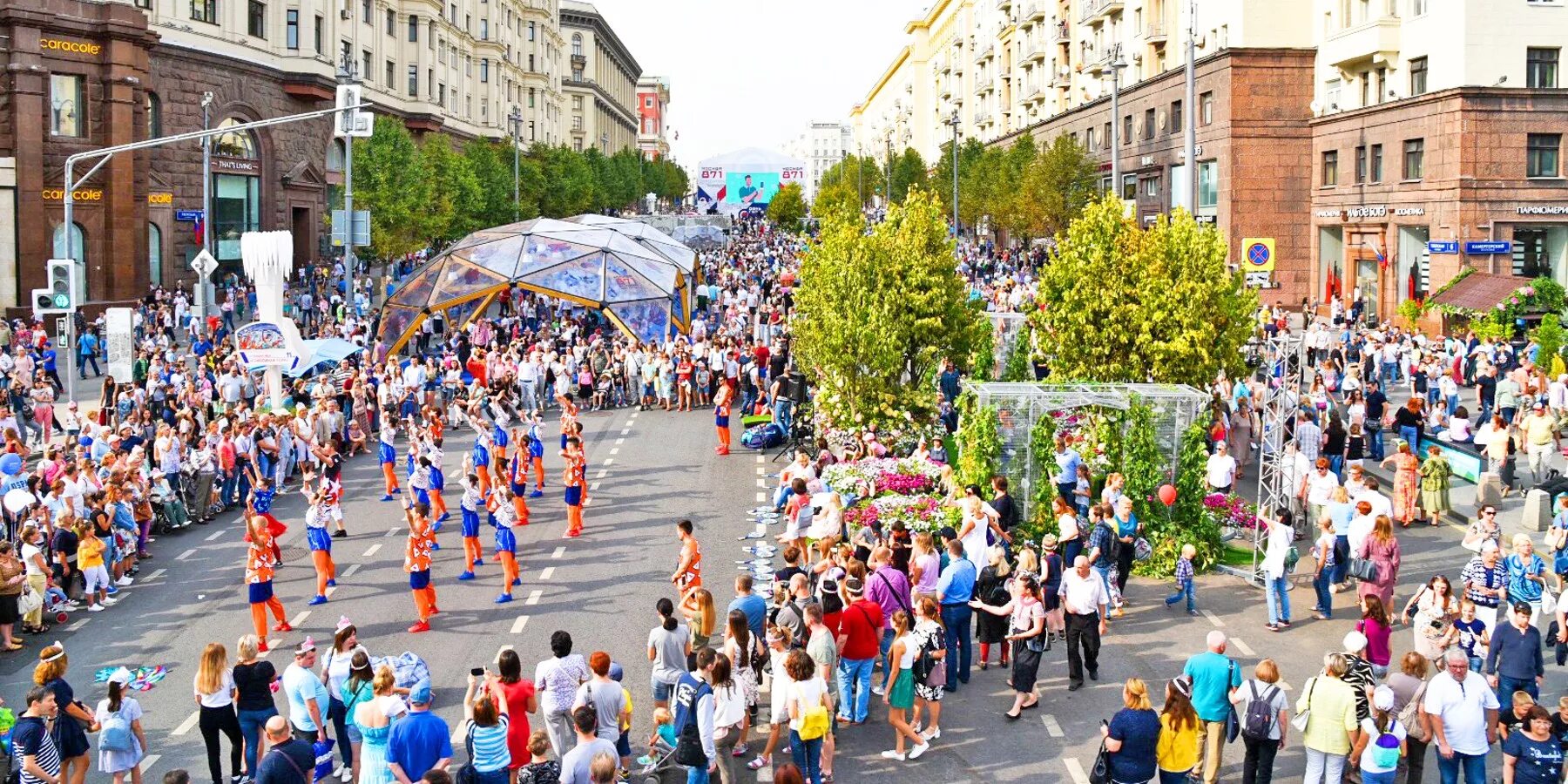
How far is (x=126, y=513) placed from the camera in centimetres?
1800

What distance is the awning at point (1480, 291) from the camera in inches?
1399

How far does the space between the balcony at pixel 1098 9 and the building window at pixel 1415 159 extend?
21.5 metres

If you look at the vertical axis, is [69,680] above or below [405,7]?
below

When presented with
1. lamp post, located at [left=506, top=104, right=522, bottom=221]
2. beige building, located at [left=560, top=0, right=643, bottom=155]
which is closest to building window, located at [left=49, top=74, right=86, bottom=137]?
lamp post, located at [left=506, top=104, right=522, bottom=221]

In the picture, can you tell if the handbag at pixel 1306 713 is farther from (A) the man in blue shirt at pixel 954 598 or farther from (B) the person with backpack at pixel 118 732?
(B) the person with backpack at pixel 118 732

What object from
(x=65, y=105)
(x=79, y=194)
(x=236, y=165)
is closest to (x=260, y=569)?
(x=79, y=194)

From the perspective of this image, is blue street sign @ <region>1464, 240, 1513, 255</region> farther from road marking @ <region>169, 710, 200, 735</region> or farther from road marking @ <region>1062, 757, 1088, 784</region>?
road marking @ <region>169, 710, 200, 735</region>

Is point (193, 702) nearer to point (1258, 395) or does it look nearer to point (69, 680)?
point (69, 680)

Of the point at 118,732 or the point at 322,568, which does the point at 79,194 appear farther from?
the point at 118,732

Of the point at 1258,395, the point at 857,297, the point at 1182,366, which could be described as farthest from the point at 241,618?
the point at 1258,395

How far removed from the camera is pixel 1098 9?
64.2 m

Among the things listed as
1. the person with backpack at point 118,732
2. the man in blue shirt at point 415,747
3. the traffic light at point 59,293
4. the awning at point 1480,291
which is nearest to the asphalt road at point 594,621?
the person with backpack at point 118,732

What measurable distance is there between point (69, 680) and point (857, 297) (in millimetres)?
13005

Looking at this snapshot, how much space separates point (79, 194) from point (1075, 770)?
124 ft
